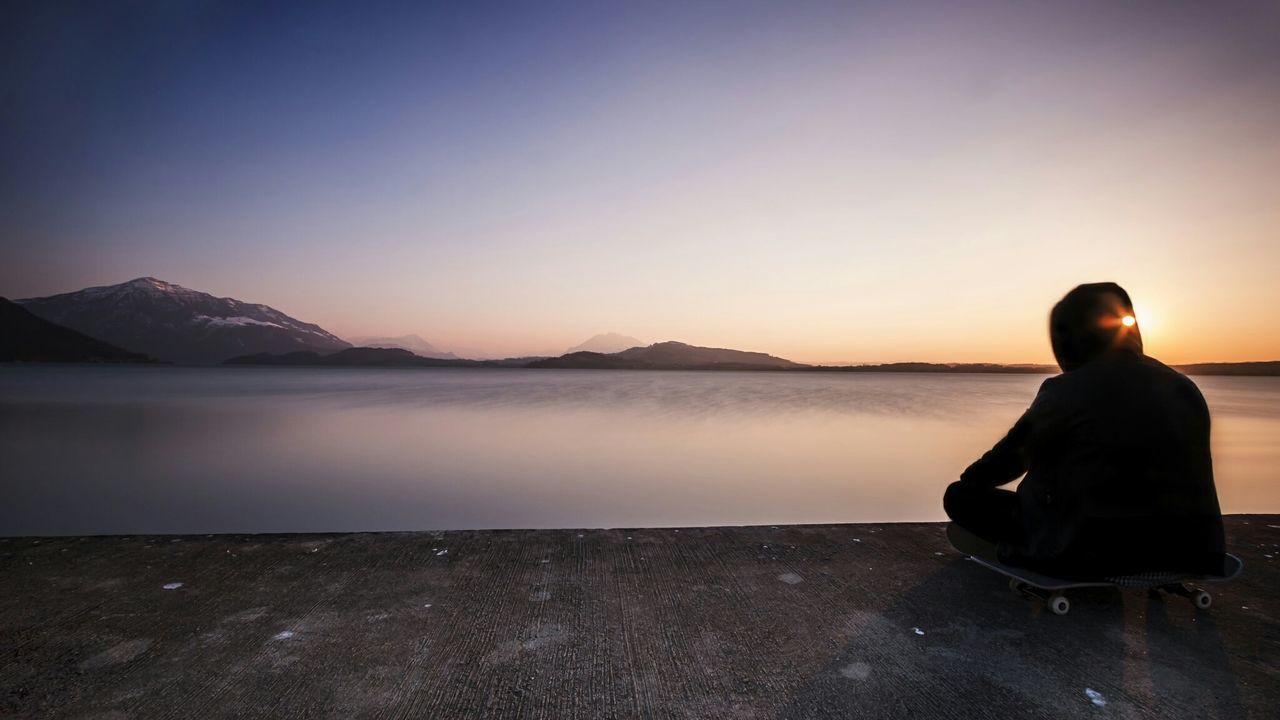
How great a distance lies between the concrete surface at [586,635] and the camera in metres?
2.11

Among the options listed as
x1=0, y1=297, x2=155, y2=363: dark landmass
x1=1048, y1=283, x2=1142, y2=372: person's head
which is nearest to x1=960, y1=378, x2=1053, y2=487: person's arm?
x1=1048, y1=283, x2=1142, y2=372: person's head

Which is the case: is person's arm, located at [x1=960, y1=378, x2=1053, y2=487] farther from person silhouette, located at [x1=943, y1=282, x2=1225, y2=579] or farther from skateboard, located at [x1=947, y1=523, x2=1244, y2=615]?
skateboard, located at [x1=947, y1=523, x2=1244, y2=615]

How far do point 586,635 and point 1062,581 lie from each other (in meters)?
2.27

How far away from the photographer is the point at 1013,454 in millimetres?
2854

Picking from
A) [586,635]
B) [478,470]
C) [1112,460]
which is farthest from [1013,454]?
[478,470]

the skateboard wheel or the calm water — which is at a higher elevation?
the skateboard wheel

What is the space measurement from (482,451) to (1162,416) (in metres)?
11.7

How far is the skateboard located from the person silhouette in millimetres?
38

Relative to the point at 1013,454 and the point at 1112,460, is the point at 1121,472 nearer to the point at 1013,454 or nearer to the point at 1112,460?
the point at 1112,460

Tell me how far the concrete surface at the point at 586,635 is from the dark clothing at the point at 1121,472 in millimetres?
357

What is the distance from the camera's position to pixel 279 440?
1391 centimetres

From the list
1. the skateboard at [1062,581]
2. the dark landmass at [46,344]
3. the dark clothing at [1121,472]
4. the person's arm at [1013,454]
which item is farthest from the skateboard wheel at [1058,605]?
the dark landmass at [46,344]

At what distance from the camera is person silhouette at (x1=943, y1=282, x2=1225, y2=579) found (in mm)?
2510

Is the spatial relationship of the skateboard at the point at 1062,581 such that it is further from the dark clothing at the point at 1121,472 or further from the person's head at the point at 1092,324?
the person's head at the point at 1092,324
